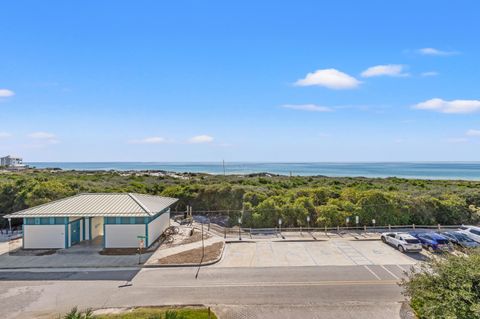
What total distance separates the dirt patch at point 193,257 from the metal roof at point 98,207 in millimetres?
3586

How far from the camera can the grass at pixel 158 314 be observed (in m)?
13.2

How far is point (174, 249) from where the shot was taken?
974 inches

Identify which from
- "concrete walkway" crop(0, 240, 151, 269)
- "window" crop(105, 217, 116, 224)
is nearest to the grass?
"concrete walkway" crop(0, 240, 151, 269)

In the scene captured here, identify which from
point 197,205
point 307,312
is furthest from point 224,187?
point 307,312

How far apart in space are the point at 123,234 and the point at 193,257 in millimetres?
6104

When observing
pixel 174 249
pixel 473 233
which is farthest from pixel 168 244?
pixel 473 233

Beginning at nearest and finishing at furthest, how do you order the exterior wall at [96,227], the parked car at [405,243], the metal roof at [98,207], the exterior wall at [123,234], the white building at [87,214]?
the parked car at [405,243] → the metal roof at [98,207] → the white building at [87,214] → the exterior wall at [123,234] → the exterior wall at [96,227]

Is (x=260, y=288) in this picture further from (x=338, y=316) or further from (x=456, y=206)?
(x=456, y=206)

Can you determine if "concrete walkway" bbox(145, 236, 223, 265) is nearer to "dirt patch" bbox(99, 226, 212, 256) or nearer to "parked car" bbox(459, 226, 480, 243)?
"dirt patch" bbox(99, 226, 212, 256)

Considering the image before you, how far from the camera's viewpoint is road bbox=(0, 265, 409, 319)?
14555 mm

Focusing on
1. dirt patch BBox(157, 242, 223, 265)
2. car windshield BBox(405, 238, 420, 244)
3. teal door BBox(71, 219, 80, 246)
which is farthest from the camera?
teal door BBox(71, 219, 80, 246)

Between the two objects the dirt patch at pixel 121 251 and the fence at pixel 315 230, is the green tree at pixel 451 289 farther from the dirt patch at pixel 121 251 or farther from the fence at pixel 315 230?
the fence at pixel 315 230

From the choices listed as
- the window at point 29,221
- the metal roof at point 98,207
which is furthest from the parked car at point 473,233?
the window at point 29,221

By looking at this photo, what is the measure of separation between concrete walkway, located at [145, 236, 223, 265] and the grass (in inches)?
289
